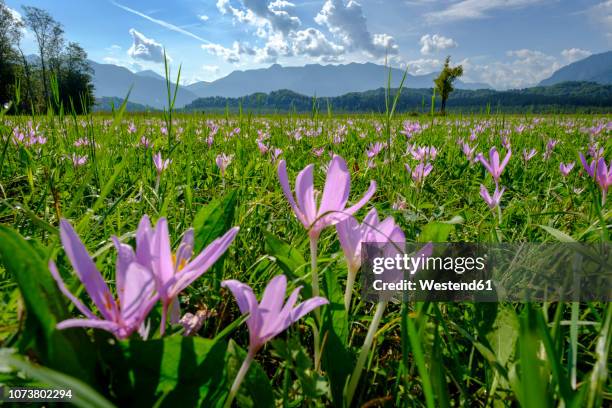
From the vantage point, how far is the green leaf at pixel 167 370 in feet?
1.94

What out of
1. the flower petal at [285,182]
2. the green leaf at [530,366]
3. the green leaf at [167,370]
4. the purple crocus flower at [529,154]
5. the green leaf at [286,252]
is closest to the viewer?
the green leaf at [530,366]

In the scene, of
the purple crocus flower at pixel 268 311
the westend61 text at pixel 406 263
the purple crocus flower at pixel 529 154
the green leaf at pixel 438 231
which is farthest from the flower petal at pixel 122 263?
the purple crocus flower at pixel 529 154

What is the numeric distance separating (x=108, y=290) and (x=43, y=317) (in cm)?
9

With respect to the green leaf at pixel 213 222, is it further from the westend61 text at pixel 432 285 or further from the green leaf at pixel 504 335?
the green leaf at pixel 504 335

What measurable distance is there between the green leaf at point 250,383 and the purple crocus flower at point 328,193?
0.92 feet

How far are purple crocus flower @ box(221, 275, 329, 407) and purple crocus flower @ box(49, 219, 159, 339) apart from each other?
12cm

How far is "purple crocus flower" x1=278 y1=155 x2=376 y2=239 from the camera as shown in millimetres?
753

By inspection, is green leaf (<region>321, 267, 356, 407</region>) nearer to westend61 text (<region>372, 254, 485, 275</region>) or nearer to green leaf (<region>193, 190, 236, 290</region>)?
westend61 text (<region>372, 254, 485, 275</region>)

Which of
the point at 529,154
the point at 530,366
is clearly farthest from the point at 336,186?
the point at 529,154

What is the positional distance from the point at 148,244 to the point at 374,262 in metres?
0.46

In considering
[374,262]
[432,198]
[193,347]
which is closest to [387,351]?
[374,262]

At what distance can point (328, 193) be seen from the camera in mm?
780

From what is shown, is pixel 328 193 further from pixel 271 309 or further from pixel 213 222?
pixel 213 222

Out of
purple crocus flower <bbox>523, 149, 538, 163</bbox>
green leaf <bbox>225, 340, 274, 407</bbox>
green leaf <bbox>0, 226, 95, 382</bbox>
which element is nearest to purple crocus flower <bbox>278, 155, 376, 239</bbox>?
green leaf <bbox>225, 340, 274, 407</bbox>
